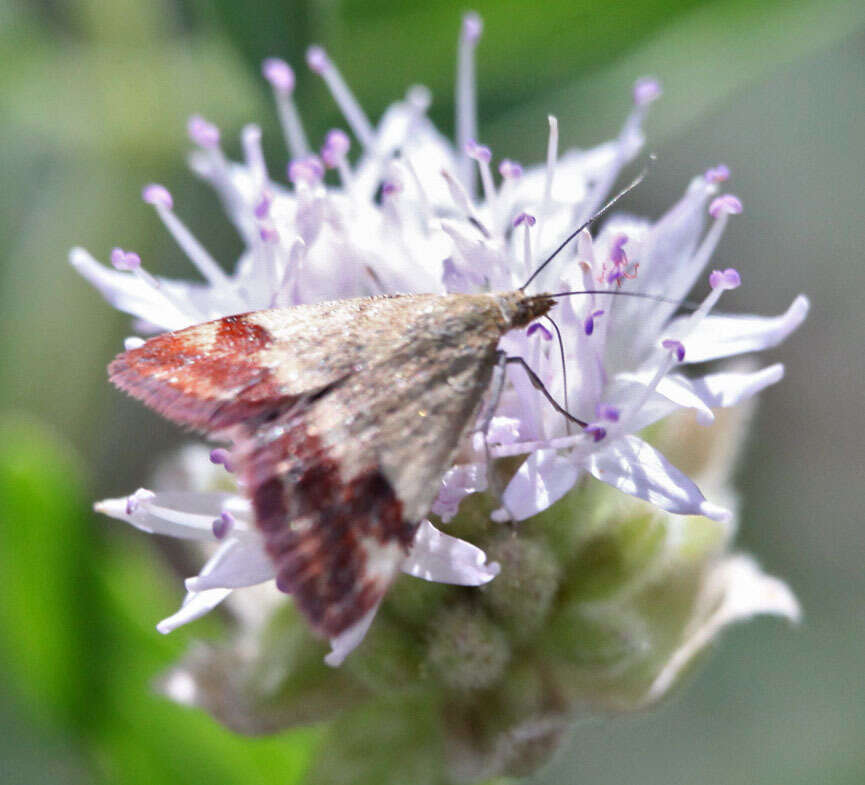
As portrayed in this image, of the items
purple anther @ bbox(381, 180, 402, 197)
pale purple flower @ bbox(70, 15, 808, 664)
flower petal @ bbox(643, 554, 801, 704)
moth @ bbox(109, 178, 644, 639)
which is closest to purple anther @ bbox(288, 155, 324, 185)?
pale purple flower @ bbox(70, 15, 808, 664)

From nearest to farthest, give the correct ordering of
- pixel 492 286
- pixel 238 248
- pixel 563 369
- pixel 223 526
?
pixel 223 526, pixel 563 369, pixel 492 286, pixel 238 248

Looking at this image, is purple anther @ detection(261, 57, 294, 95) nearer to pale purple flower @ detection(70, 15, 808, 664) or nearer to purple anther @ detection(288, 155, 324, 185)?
pale purple flower @ detection(70, 15, 808, 664)

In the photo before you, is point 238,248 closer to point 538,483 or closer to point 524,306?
point 524,306

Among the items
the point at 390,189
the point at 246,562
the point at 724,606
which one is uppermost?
the point at 390,189

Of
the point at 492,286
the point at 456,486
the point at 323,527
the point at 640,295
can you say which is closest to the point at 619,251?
the point at 640,295

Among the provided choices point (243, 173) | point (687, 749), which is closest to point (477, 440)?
point (243, 173)

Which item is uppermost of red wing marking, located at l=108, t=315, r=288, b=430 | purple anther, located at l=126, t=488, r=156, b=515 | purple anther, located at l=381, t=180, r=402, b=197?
red wing marking, located at l=108, t=315, r=288, b=430
